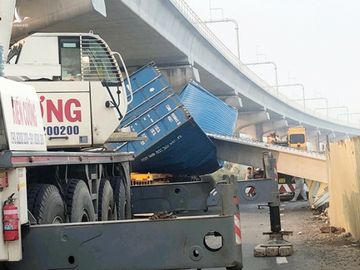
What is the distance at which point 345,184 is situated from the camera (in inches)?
504

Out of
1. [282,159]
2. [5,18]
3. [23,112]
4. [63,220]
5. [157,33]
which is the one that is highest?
[157,33]

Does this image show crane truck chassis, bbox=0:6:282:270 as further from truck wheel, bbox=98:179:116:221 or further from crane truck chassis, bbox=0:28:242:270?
truck wheel, bbox=98:179:116:221

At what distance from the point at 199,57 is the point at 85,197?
27.5 metres

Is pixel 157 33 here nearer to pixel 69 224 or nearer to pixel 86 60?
pixel 86 60

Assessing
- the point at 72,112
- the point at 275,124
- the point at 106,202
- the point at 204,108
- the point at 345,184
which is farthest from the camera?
the point at 275,124

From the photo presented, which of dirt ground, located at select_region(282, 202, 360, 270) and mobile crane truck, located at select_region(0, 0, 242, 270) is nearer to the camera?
mobile crane truck, located at select_region(0, 0, 242, 270)

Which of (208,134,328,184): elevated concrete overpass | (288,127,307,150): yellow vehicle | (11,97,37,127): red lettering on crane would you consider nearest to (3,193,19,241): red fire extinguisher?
(11,97,37,127): red lettering on crane

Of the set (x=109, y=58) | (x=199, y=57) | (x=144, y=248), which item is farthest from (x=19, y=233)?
(x=199, y=57)

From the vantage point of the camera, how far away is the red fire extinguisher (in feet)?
15.8

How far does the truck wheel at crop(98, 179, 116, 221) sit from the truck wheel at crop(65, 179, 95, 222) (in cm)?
83

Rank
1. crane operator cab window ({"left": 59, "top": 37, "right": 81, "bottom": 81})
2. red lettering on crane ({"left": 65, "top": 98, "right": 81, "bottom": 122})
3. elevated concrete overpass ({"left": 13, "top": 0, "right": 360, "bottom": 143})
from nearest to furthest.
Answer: red lettering on crane ({"left": 65, "top": 98, "right": 81, "bottom": 122}) → crane operator cab window ({"left": 59, "top": 37, "right": 81, "bottom": 81}) → elevated concrete overpass ({"left": 13, "top": 0, "right": 360, "bottom": 143})

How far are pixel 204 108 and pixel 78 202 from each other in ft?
54.9

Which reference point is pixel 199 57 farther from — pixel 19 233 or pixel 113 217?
pixel 19 233

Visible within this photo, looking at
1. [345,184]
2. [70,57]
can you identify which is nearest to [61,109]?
[70,57]
